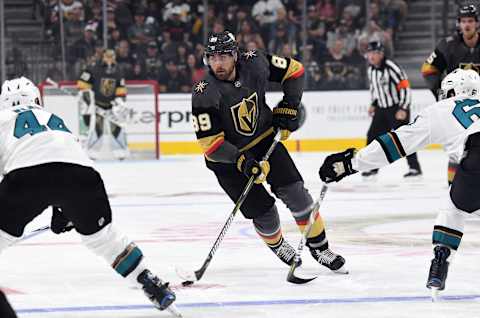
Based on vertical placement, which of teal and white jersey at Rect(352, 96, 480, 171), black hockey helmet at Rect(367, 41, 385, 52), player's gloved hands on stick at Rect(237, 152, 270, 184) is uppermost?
teal and white jersey at Rect(352, 96, 480, 171)

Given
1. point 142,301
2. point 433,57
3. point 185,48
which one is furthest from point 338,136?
point 142,301

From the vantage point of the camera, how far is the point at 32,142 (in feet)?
12.2

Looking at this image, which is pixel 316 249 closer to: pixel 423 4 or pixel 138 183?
pixel 138 183

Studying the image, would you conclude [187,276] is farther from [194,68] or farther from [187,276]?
[194,68]

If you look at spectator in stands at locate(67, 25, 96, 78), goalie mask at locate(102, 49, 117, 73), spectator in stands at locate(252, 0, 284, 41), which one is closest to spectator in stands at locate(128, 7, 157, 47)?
spectator in stands at locate(67, 25, 96, 78)

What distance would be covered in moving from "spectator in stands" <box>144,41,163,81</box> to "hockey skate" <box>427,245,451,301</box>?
8.45 meters

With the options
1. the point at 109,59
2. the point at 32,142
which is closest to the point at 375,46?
the point at 109,59

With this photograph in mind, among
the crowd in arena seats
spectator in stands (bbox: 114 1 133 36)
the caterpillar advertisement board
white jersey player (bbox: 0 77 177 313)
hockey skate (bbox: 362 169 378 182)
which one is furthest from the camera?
spectator in stands (bbox: 114 1 133 36)

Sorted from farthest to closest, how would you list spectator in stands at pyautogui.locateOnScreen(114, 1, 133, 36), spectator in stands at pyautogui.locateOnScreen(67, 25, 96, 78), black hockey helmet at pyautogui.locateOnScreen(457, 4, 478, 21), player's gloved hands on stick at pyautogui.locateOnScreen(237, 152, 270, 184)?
spectator in stands at pyautogui.locateOnScreen(114, 1, 133, 36)
spectator in stands at pyautogui.locateOnScreen(67, 25, 96, 78)
black hockey helmet at pyautogui.locateOnScreen(457, 4, 478, 21)
player's gloved hands on stick at pyautogui.locateOnScreen(237, 152, 270, 184)

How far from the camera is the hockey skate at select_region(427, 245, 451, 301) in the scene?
420 centimetres

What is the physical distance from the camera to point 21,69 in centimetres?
1212

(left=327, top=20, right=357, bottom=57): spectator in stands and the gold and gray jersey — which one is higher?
the gold and gray jersey

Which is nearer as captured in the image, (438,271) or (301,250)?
(438,271)

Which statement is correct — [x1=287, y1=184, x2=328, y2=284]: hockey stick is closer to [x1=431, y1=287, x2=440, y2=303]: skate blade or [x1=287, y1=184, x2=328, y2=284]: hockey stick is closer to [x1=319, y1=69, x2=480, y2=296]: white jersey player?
[x1=319, y1=69, x2=480, y2=296]: white jersey player
